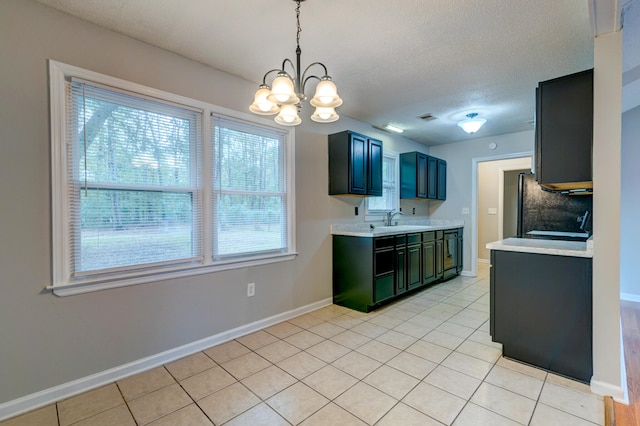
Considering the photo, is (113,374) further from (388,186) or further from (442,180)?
(442,180)

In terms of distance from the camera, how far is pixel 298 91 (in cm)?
174

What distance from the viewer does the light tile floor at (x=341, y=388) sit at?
5.62 feet

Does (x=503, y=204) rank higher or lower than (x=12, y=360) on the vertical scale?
higher

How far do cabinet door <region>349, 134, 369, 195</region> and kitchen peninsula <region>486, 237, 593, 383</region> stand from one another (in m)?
1.68

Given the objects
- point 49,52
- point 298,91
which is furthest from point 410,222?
point 49,52

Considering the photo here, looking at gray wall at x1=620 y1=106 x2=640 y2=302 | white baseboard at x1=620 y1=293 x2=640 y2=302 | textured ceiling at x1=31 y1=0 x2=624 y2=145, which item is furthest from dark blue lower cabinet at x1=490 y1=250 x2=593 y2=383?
white baseboard at x1=620 y1=293 x2=640 y2=302

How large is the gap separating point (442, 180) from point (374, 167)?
7.11 feet

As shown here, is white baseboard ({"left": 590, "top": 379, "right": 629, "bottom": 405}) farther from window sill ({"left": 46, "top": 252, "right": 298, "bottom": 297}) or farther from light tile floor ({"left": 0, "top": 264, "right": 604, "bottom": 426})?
window sill ({"left": 46, "top": 252, "right": 298, "bottom": 297})

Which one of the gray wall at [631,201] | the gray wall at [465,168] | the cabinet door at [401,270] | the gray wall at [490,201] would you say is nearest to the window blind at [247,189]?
the cabinet door at [401,270]

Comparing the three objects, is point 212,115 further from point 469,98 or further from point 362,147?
point 469,98

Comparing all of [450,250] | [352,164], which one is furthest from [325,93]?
[450,250]

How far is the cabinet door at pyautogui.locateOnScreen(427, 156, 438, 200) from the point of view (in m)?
5.14

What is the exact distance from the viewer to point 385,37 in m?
2.19

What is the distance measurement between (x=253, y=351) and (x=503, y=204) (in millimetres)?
6046
